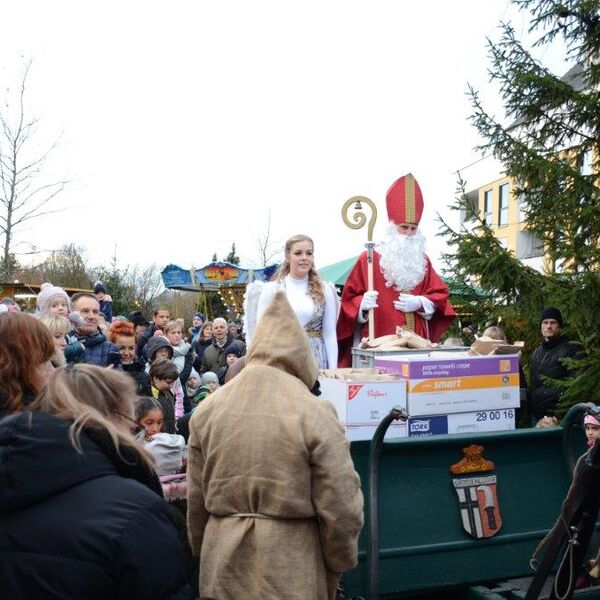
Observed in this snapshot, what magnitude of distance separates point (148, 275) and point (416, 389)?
3096cm

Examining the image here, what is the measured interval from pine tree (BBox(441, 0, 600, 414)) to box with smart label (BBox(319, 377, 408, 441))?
333 cm

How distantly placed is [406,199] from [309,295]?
1108 mm

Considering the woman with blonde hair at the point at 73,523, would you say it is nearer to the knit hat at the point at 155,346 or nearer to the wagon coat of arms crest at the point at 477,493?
the wagon coat of arms crest at the point at 477,493

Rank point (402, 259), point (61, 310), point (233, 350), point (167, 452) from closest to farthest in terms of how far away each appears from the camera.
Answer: point (167, 452)
point (61, 310)
point (402, 259)
point (233, 350)

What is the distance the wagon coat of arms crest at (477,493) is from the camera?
10.7 feet

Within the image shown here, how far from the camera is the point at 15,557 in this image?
1.79m

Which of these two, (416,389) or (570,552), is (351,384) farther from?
(570,552)

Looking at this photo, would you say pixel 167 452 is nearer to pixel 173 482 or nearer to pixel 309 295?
pixel 173 482

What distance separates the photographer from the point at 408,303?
208 inches

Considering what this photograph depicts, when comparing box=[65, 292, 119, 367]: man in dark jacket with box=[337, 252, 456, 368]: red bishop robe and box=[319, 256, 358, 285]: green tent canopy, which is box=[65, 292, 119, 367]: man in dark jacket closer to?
box=[337, 252, 456, 368]: red bishop robe

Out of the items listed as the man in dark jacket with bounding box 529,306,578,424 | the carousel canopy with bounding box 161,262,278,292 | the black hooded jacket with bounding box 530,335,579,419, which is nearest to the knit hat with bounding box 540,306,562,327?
the man in dark jacket with bounding box 529,306,578,424

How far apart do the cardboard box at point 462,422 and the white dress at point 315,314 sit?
4.60 ft

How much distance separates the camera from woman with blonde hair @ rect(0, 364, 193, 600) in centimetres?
174

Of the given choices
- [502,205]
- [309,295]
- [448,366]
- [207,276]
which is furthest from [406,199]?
[502,205]
